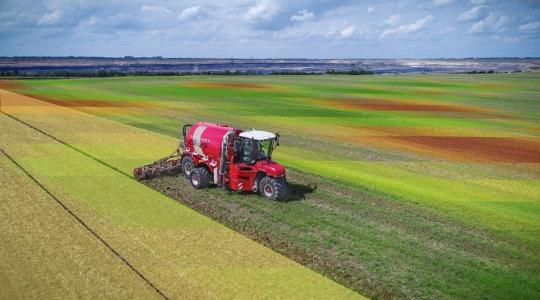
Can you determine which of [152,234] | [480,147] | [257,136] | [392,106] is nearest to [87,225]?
[152,234]

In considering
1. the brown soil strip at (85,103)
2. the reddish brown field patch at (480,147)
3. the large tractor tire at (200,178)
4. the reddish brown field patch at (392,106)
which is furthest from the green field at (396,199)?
the reddish brown field patch at (392,106)

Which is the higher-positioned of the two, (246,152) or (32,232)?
(246,152)

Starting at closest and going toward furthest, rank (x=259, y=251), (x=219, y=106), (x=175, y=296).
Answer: (x=175, y=296)
(x=259, y=251)
(x=219, y=106)

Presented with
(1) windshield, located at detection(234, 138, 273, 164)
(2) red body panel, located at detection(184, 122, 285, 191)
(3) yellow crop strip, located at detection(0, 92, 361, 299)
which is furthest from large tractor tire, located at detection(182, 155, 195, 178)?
(1) windshield, located at detection(234, 138, 273, 164)

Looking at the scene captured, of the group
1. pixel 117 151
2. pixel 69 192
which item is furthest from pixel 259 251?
pixel 117 151

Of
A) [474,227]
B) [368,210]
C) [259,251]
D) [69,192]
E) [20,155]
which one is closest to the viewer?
[259,251]

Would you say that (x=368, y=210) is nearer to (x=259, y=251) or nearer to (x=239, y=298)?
(x=259, y=251)

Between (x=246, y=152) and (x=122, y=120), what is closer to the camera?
(x=246, y=152)
